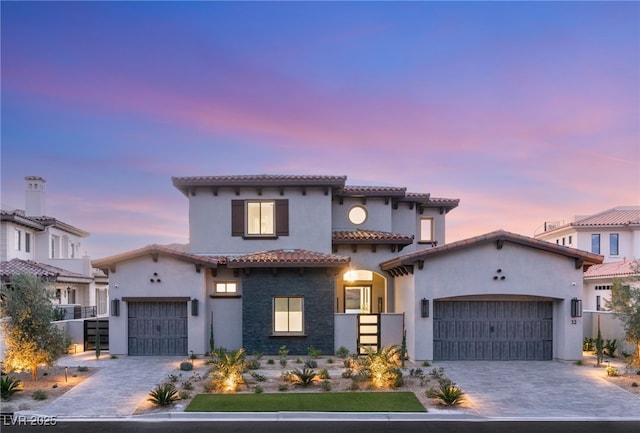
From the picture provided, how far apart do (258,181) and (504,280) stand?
11.8 metres

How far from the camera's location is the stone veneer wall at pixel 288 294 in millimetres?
20703

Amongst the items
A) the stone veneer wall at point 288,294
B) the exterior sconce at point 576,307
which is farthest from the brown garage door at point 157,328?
the exterior sconce at point 576,307

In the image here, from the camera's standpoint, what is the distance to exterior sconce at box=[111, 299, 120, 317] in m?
20.7

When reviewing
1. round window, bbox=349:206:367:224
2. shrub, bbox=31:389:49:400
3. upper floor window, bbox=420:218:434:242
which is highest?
round window, bbox=349:206:367:224

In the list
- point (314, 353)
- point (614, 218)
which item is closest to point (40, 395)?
point (314, 353)

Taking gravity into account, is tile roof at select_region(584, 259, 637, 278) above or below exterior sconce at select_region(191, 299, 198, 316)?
above

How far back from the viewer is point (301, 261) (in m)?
20.5

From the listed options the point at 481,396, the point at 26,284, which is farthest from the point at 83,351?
the point at 481,396

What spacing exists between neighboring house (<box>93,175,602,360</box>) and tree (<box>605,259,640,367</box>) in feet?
5.34

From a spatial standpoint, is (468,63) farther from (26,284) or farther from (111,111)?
(26,284)

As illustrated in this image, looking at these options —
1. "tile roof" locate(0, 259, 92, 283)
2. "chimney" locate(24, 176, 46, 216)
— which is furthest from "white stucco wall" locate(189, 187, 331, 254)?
"chimney" locate(24, 176, 46, 216)

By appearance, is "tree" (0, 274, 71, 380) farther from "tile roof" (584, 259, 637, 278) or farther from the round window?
"tile roof" (584, 259, 637, 278)

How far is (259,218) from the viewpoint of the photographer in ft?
78.2

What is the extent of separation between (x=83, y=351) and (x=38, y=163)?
18354 mm
